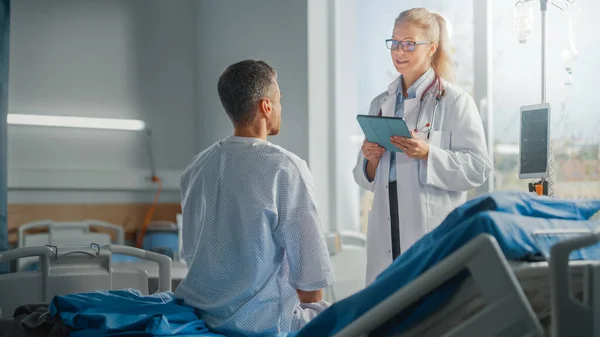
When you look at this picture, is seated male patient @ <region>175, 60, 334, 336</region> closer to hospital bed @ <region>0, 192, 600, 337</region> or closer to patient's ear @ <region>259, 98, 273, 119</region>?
patient's ear @ <region>259, 98, 273, 119</region>

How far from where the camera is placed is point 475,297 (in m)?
1.29

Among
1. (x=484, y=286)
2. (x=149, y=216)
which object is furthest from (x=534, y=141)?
(x=149, y=216)

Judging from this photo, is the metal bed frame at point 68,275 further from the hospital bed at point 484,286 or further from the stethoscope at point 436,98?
the hospital bed at point 484,286

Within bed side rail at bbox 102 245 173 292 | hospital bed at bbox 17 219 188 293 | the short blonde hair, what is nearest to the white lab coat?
the short blonde hair

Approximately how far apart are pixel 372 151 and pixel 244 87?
866 millimetres

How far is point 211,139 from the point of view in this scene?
593cm

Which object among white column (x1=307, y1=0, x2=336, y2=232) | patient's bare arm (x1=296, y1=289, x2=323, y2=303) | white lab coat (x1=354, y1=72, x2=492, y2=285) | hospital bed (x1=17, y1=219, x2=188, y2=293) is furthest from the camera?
hospital bed (x1=17, y1=219, x2=188, y2=293)

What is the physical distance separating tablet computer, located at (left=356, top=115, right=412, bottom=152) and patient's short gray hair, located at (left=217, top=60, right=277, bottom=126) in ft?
1.92

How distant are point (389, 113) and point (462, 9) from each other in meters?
1.34

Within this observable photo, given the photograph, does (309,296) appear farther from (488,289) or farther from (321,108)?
(321,108)

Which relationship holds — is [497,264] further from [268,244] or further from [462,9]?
[462,9]

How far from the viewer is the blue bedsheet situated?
1.73 meters

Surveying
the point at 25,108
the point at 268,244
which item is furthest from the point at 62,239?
the point at 268,244

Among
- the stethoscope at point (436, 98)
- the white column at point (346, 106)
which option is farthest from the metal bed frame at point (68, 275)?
the white column at point (346, 106)
